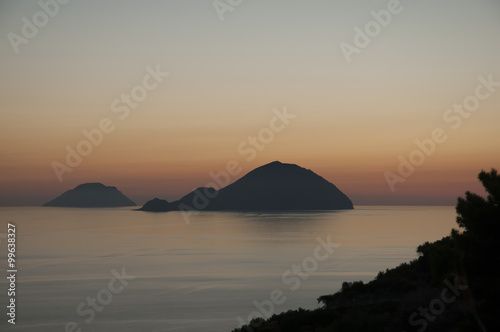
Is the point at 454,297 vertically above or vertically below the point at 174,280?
below

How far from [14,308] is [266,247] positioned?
158 feet

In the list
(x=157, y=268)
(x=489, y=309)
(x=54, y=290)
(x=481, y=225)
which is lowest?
(x=489, y=309)

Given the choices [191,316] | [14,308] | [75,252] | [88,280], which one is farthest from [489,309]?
[75,252]

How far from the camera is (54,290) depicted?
4216cm

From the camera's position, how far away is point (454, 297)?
1619 cm

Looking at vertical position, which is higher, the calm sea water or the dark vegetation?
the calm sea water

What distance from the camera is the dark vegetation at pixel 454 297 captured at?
13.0 meters

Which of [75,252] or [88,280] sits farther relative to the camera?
[75,252]

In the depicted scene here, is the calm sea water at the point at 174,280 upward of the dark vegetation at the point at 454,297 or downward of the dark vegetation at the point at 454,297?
upward

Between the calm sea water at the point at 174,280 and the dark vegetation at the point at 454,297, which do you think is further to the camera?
the calm sea water at the point at 174,280

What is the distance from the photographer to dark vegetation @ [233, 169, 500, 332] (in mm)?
12977

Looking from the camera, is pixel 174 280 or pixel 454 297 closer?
pixel 454 297

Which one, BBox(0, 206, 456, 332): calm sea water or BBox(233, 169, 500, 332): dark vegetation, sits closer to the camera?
BBox(233, 169, 500, 332): dark vegetation

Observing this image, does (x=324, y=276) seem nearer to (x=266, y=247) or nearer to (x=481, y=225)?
(x=266, y=247)
